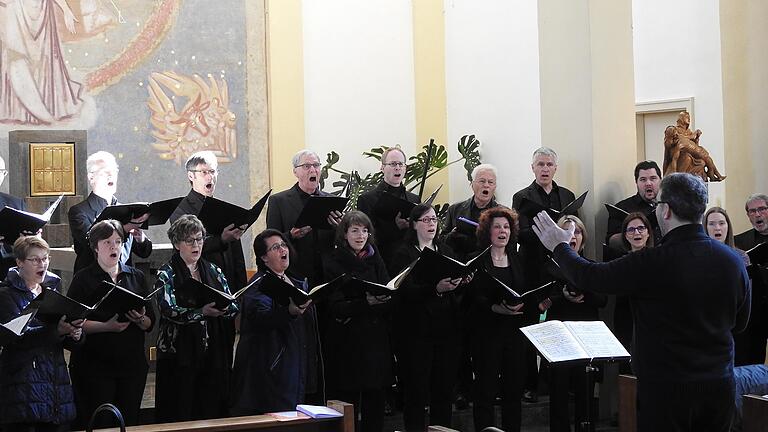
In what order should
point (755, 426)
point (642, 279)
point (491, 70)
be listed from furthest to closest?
point (491, 70) < point (755, 426) < point (642, 279)

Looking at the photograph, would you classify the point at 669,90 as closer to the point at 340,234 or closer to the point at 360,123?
the point at 360,123

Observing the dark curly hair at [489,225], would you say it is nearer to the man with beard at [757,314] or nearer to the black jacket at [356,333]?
the black jacket at [356,333]

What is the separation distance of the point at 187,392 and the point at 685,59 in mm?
6936

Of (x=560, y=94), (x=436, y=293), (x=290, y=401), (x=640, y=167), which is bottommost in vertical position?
(x=290, y=401)

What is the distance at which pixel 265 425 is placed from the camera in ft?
16.9

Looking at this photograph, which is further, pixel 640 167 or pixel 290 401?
pixel 640 167

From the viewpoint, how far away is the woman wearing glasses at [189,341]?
6.23 meters

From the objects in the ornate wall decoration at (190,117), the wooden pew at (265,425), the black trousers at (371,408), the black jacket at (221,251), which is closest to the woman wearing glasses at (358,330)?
the black trousers at (371,408)

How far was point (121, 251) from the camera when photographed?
252 inches

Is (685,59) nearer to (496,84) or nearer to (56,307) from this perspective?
(496,84)

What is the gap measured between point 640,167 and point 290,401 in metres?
3.21

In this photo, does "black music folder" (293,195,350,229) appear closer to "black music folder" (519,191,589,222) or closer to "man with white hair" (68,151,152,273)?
"man with white hair" (68,151,152,273)

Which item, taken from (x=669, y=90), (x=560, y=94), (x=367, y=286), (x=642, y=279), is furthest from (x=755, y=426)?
(x=669, y=90)

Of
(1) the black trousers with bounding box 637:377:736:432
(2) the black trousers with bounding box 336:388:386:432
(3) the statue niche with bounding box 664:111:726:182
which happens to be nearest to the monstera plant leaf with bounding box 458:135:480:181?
(3) the statue niche with bounding box 664:111:726:182
